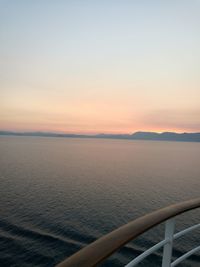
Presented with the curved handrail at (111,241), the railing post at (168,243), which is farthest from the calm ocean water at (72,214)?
the curved handrail at (111,241)

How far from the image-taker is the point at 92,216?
53.8ft

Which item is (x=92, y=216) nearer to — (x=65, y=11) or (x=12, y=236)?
(x=12, y=236)

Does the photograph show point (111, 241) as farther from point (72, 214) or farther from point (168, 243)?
point (72, 214)

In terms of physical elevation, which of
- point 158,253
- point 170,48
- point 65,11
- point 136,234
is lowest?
point 158,253

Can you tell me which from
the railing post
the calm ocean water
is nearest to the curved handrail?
the railing post

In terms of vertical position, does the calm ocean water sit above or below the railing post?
below

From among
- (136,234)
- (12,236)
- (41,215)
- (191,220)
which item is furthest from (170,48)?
(136,234)

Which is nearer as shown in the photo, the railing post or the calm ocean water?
the railing post

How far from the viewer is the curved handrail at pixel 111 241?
39.0 inches

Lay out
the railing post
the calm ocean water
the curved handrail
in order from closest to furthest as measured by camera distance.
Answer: the curved handrail
the railing post
the calm ocean water

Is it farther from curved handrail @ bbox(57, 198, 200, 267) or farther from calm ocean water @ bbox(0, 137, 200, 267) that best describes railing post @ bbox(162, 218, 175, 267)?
calm ocean water @ bbox(0, 137, 200, 267)

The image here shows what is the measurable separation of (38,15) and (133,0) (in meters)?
7.05

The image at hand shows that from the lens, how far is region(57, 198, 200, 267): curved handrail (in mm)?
992

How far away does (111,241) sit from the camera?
1168 mm
